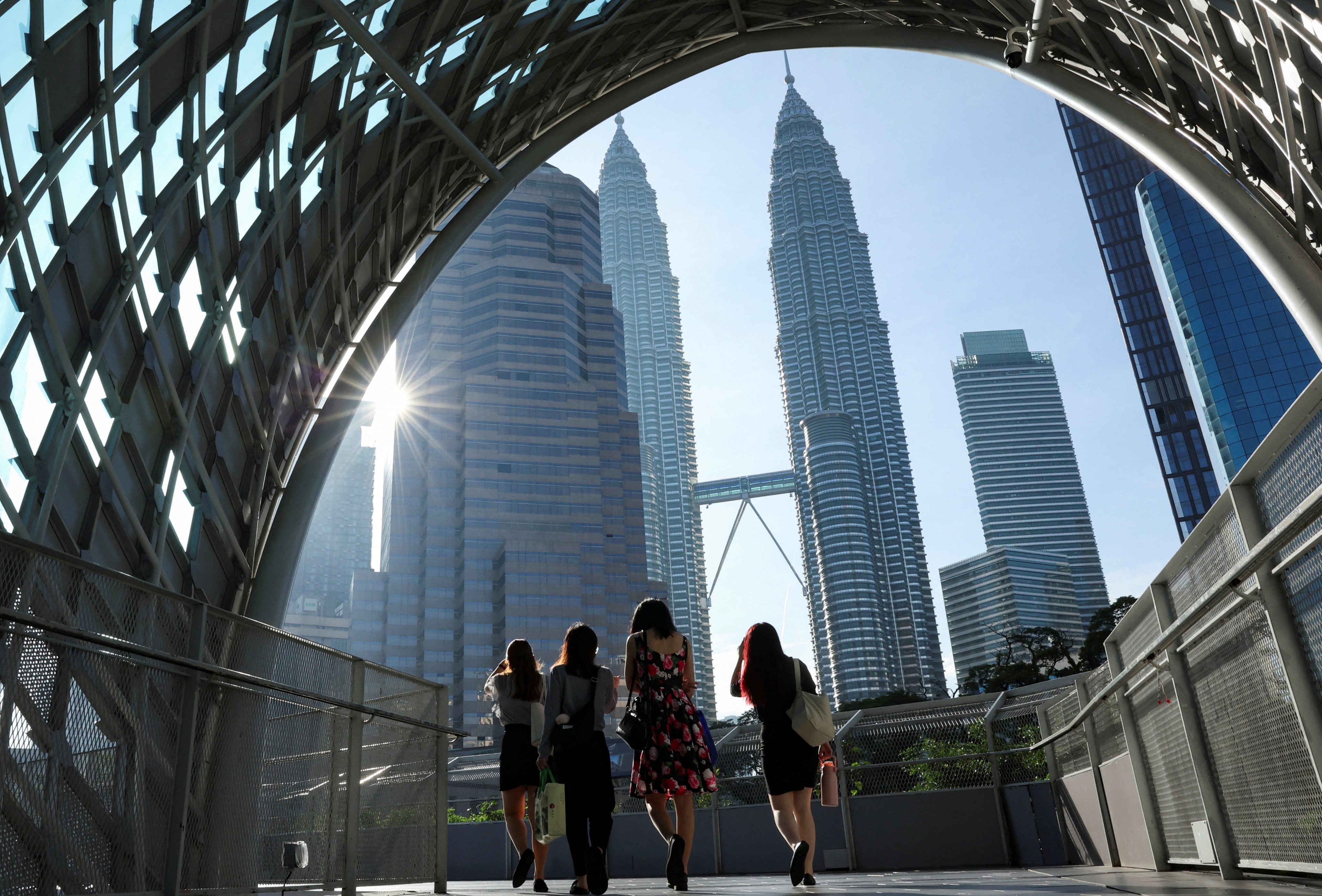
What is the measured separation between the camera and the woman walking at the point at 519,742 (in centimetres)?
679

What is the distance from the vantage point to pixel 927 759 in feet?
37.6

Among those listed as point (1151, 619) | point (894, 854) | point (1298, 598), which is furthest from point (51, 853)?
point (894, 854)

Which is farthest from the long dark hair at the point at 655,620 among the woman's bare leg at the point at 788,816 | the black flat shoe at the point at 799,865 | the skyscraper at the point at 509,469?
the skyscraper at the point at 509,469

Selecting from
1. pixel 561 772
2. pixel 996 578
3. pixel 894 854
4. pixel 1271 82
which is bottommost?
pixel 894 854

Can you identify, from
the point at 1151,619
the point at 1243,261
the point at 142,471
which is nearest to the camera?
the point at 1151,619

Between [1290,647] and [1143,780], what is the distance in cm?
286

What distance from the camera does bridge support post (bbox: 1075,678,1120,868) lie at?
728cm

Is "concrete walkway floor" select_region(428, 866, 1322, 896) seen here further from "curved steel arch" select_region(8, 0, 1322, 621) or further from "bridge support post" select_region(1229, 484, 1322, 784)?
"curved steel arch" select_region(8, 0, 1322, 621)

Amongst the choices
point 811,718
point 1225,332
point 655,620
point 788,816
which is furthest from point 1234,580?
point 1225,332

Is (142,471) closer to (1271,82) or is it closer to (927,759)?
(927,759)

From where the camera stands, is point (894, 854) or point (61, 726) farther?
point (894, 854)

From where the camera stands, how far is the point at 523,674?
6.90m

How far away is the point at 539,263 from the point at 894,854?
124 metres

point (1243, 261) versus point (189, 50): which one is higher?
point (1243, 261)
